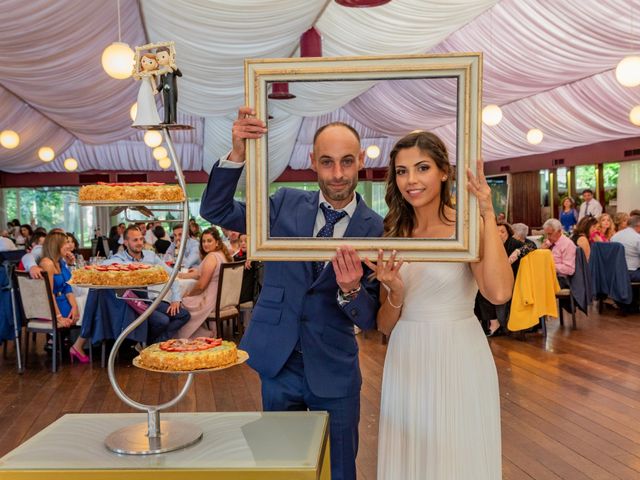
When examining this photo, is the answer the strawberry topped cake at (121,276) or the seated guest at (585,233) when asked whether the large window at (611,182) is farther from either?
the strawberry topped cake at (121,276)

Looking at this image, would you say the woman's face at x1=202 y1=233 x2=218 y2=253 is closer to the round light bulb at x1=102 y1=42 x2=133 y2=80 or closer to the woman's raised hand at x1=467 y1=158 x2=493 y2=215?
the round light bulb at x1=102 y1=42 x2=133 y2=80

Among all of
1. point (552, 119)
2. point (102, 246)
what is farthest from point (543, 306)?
point (102, 246)

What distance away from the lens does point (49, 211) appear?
22.0 m

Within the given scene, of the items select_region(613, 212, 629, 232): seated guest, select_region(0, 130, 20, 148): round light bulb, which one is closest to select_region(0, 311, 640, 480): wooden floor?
select_region(613, 212, 629, 232): seated guest

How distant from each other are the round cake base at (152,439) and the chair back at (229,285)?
16.0 feet

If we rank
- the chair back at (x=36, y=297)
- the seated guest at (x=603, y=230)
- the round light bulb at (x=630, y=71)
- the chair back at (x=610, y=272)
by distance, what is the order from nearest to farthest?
1. the chair back at (x=36, y=297)
2. the round light bulb at (x=630, y=71)
3. the chair back at (x=610, y=272)
4. the seated guest at (x=603, y=230)

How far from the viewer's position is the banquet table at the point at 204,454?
4.80 ft

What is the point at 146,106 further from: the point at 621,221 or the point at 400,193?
the point at 621,221

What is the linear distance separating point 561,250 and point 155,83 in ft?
22.1

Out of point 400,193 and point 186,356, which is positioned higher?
point 400,193

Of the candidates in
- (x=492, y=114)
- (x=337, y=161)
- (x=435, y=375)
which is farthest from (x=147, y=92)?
(x=492, y=114)

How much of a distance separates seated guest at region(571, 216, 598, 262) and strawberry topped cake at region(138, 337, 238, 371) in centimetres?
746

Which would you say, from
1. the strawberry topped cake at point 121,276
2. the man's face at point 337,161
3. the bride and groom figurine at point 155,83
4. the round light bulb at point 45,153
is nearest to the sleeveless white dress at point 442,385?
the man's face at point 337,161

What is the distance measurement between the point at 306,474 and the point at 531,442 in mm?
2828
